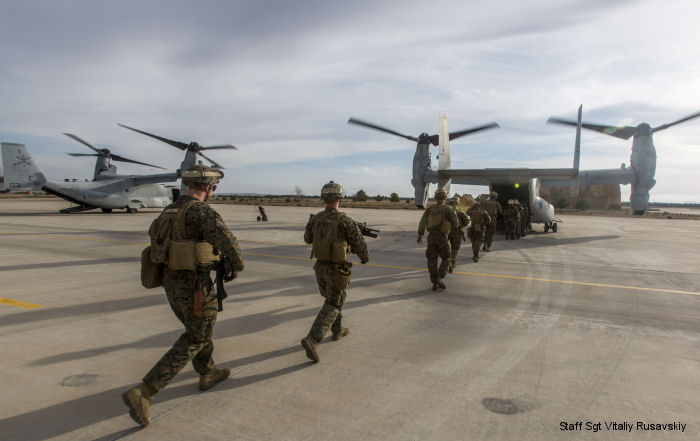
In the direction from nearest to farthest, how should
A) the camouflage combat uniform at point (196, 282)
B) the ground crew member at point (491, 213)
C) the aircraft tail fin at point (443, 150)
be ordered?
1. the camouflage combat uniform at point (196, 282)
2. the ground crew member at point (491, 213)
3. the aircraft tail fin at point (443, 150)

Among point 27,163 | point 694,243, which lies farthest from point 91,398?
point 27,163

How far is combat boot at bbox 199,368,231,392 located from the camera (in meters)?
3.32

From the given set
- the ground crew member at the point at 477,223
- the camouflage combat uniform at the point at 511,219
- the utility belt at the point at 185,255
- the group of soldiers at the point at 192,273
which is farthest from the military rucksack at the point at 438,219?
the camouflage combat uniform at the point at 511,219

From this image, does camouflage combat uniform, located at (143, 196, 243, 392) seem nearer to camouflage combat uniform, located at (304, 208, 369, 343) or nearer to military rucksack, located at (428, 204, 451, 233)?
camouflage combat uniform, located at (304, 208, 369, 343)

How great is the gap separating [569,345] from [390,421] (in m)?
2.72

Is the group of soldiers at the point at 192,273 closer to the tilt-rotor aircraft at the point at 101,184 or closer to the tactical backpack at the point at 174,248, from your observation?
the tactical backpack at the point at 174,248

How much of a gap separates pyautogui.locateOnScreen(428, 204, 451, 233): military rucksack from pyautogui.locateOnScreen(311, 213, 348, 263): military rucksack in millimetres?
3262

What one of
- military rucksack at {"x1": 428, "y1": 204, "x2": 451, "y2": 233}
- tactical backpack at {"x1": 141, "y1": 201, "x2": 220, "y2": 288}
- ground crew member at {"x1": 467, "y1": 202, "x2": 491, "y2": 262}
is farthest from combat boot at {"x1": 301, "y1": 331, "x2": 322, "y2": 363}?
ground crew member at {"x1": 467, "y1": 202, "x2": 491, "y2": 262}

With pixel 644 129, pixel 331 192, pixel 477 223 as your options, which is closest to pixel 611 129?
pixel 644 129

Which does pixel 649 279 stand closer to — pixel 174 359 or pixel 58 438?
pixel 174 359

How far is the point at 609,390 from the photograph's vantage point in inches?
133

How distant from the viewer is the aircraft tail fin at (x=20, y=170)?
24.9 metres

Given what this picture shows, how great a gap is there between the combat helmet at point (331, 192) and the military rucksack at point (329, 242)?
0.21 metres

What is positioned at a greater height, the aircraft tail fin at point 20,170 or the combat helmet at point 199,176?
the aircraft tail fin at point 20,170
